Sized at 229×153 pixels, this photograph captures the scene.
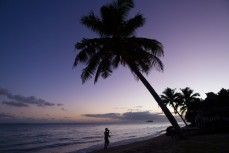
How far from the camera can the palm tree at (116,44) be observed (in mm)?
12688

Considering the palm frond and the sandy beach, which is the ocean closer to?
the sandy beach

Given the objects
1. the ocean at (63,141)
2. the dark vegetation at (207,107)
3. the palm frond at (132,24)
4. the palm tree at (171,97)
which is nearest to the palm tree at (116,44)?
the palm frond at (132,24)

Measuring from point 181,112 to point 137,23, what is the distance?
3832cm

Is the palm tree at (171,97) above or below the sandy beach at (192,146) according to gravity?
above

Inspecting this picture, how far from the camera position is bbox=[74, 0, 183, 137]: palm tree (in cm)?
1269

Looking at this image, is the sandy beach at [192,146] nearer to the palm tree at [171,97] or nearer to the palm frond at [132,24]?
the palm frond at [132,24]

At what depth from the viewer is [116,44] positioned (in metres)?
12.8

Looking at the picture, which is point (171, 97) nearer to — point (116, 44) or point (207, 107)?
point (207, 107)

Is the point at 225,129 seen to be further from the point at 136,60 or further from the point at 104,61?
the point at 104,61

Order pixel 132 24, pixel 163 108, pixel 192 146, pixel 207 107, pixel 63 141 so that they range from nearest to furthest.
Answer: pixel 192 146
pixel 163 108
pixel 132 24
pixel 207 107
pixel 63 141

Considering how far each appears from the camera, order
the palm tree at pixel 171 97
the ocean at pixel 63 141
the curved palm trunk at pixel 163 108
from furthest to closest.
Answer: the palm tree at pixel 171 97 → the ocean at pixel 63 141 → the curved palm trunk at pixel 163 108

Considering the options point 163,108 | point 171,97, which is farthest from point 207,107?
point 171,97

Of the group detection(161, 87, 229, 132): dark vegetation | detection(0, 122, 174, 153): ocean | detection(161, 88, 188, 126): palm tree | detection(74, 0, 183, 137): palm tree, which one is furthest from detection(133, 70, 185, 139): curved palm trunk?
detection(161, 88, 188, 126): palm tree

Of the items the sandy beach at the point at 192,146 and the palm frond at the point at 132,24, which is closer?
the sandy beach at the point at 192,146
